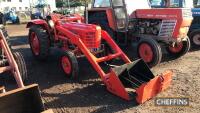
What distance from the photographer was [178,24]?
732cm

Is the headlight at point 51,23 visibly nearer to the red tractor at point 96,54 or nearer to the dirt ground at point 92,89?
the red tractor at point 96,54

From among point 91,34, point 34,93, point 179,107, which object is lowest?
point 179,107

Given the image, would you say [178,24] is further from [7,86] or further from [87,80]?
[7,86]

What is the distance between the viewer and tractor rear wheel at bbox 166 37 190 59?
8.19m

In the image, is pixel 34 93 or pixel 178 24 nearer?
pixel 34 93

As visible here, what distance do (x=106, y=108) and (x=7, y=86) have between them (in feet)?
8.03

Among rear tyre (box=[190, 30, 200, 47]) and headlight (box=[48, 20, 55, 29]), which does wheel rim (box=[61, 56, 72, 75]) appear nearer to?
headlight (box=[48, 20, 55, 29])

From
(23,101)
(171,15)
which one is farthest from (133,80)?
(171,15)

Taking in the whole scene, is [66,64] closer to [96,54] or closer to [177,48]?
[96,54]

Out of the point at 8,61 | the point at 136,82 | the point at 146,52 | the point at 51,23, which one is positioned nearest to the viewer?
the point at 8,61

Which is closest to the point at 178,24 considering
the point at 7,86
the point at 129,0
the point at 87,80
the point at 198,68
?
the point at 198,68

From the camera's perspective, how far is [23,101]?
4250 millimetres

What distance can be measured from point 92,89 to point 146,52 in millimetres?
2070

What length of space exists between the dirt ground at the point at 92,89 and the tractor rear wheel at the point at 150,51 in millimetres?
241
